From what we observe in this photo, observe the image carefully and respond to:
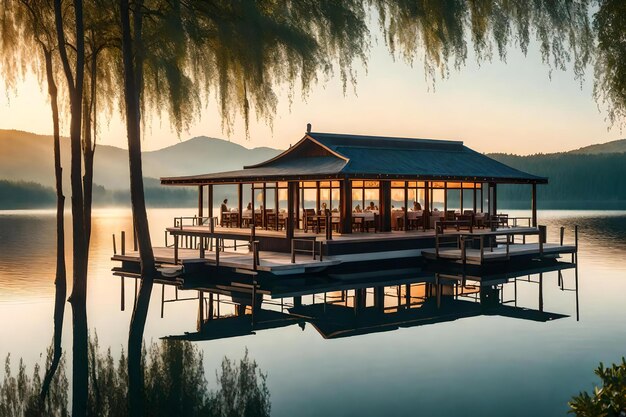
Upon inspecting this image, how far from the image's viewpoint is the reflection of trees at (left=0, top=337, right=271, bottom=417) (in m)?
9.98

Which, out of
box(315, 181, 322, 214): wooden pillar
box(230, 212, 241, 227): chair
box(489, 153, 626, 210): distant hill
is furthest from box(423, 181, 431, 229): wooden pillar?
box(489, 153, 626, 210): distant hill

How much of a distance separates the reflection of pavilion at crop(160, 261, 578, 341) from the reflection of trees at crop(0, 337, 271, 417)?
261 cm

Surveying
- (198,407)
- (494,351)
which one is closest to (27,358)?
(198,407)

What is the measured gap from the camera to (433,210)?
3094 centimetres

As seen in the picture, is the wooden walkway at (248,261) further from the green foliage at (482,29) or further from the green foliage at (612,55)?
the green foliage at (612,55)

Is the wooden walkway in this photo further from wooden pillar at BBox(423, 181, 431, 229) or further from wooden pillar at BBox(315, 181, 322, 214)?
Result: wooden pillar at BBox(423, 181, 431, 229)

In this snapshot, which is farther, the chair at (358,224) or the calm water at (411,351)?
the chair at (358,224)

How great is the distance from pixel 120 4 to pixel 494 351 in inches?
565

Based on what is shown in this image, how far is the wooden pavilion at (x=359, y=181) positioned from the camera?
87.4 feet

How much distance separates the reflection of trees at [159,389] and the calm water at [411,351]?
0.28m

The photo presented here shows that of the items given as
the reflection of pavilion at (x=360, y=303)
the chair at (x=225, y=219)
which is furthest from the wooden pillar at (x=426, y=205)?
the chair at (x=225, y=219)

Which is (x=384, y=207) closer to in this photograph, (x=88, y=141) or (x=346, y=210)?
(x=346, y=210)

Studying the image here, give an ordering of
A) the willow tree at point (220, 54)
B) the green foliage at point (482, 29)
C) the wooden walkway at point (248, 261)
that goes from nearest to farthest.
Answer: the green foliage at point (482, 29), the willow tree at point (220, 54), the wooden walkway at point (248, 261)

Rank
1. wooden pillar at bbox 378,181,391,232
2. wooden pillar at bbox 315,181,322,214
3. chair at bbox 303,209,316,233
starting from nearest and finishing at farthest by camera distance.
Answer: chair at bbox 303,209,316,233 < wooden pillar at bbox 378,181,391,232 < wooden pillar at bbox 315,181,322,214
